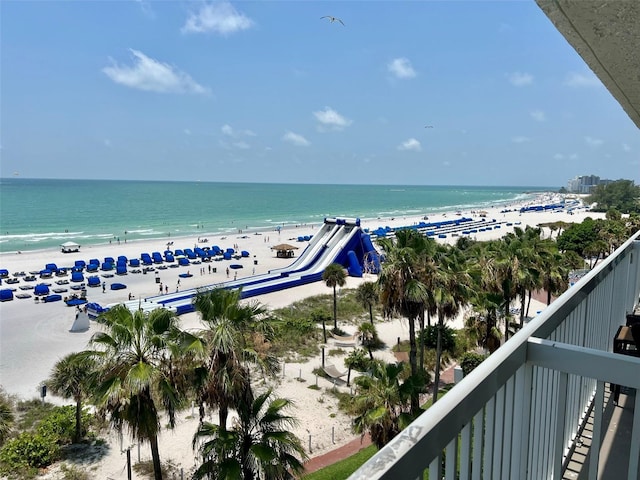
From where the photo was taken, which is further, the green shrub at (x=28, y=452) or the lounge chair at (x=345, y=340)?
the lounge chair at (x=345, y=340)

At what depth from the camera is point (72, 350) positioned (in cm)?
2303

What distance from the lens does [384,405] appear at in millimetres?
9008

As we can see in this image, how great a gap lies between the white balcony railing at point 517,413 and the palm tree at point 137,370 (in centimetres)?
649

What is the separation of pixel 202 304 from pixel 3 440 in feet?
31.5

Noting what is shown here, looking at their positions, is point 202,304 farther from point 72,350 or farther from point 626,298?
point 72,350

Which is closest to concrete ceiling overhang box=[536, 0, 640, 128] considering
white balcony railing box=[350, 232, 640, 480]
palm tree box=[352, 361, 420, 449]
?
white balcony railing box=[350, 232, 640, 480]

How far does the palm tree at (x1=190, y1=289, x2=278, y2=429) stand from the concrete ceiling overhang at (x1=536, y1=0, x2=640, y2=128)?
7.19 meters

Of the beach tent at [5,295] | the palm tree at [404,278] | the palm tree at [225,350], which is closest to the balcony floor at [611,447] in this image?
the palm tree at [225,350]

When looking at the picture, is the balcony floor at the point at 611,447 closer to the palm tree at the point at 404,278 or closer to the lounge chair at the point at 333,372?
the palm tree at the point at 404,278

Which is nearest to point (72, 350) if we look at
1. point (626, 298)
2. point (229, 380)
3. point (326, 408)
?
point (326, 408)

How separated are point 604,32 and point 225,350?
744 centimetres

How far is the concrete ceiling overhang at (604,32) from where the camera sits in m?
1.39

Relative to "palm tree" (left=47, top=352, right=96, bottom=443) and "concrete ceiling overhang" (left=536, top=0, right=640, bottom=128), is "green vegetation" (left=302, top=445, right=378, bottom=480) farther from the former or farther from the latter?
"concrete ceiling overhang" (left=536, top=0, right=640, bottom=128)

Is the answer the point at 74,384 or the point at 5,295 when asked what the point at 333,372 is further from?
the point at 5,295
